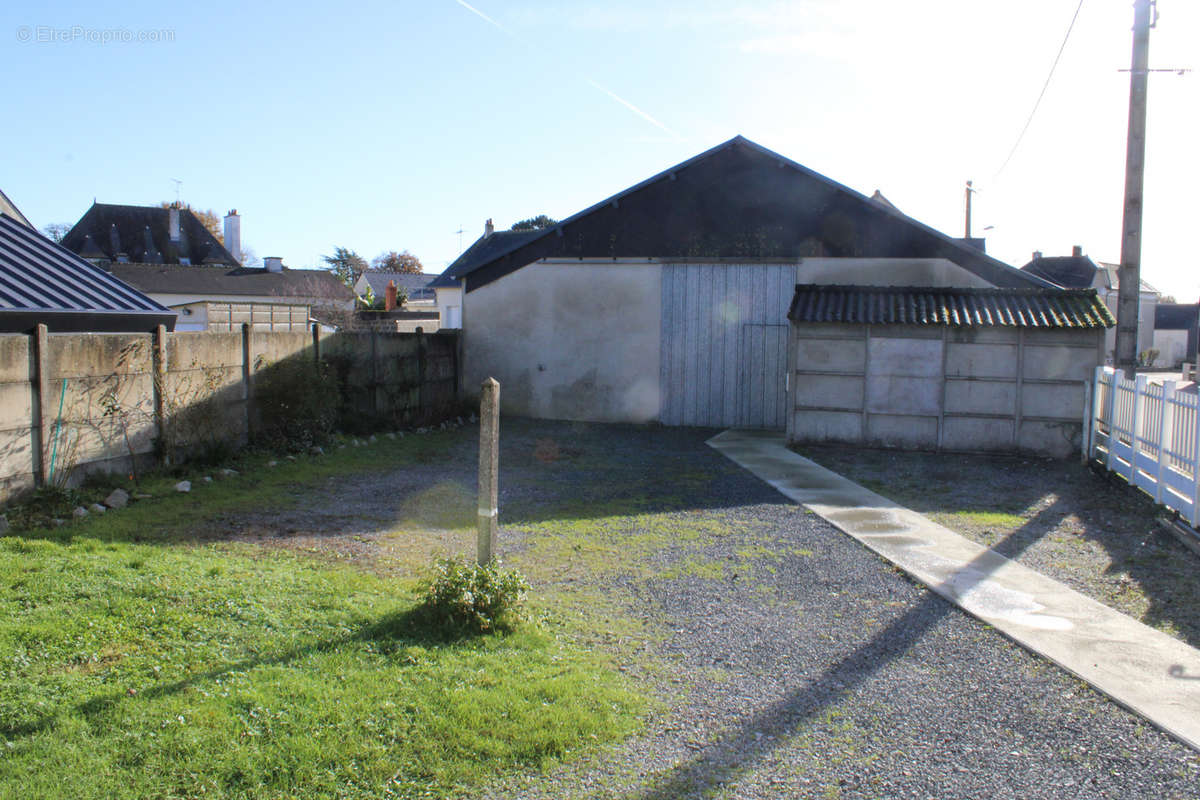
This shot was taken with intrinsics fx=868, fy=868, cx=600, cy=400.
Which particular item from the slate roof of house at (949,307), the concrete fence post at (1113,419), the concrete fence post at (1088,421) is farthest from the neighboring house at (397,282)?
the concrete fence post at (1113,419)

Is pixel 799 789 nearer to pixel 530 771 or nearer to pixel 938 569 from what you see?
pixel 530 771

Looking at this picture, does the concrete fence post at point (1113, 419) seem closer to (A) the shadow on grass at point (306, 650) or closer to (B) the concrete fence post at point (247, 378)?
(A) the shadow on grass at point (306, 650)

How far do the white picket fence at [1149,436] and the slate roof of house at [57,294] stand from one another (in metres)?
11.5

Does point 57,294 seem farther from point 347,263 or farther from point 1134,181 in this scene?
point 347,263

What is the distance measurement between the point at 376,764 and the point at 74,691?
5.62 ft

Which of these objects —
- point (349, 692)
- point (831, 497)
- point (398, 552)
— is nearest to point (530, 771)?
point (349, 692)

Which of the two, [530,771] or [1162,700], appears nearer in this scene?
[530,771]

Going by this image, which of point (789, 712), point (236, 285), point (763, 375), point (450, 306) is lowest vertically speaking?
point (789, 712)

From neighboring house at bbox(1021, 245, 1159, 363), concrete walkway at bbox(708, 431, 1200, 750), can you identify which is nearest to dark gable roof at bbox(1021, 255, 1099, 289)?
neighboring house at bbox(1021, 245, 1159, 363)

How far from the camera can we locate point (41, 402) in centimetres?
836

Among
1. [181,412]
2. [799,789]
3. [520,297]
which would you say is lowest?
[799,789]

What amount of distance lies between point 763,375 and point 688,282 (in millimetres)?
2444

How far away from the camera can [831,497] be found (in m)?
10.5

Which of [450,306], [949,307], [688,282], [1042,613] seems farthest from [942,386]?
[450,306]
